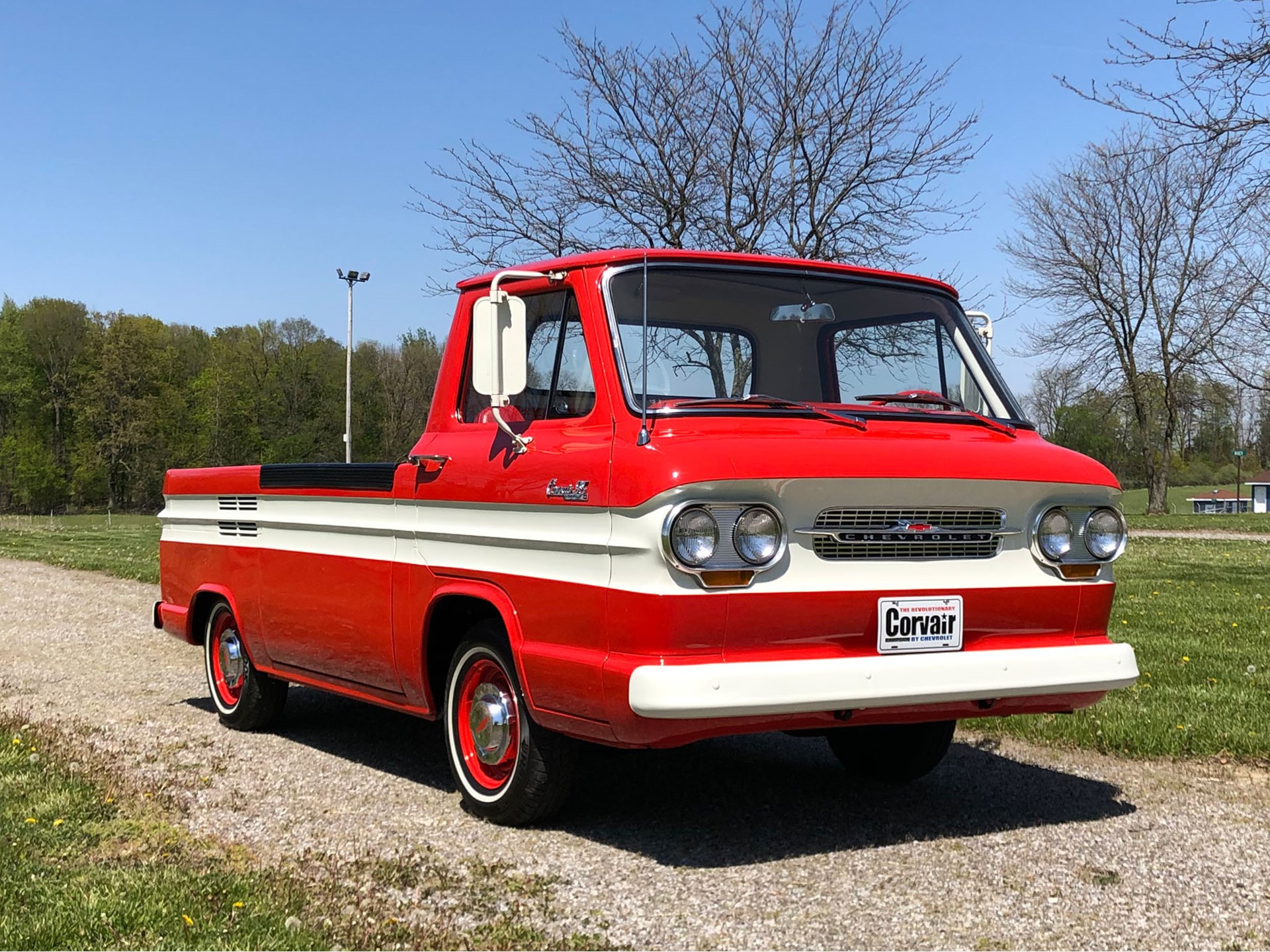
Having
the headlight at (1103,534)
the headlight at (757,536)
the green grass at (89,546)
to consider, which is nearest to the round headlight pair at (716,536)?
the headlight at (757,536)

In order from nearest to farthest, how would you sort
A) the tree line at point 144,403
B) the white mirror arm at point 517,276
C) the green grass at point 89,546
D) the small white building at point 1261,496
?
the white mirror arm at point 517,276 → the green grass at point 89,546 → the tree line at point 144,403 → the small white building at point 1261,496

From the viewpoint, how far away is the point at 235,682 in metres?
7.72

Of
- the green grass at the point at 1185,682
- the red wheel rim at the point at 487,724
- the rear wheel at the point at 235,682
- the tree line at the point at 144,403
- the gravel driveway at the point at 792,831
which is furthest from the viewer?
the tree line at the point at 144,403

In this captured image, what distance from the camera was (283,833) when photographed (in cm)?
527

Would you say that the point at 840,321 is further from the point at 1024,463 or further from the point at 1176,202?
the point at 1176,202

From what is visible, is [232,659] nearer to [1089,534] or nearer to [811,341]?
[811,341]

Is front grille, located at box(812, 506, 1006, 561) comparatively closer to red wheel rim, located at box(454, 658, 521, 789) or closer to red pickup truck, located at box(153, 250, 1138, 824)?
red pickup truck, located at box(153, 250, 1138, 824)

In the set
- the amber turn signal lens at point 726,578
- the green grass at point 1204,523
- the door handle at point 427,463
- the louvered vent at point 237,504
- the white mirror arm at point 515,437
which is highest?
the white mirror arm at point 515,437

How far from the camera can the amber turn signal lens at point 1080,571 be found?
17.0 feet

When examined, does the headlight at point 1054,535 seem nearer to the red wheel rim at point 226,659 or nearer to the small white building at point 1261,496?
the red wheel rim at point 226,659

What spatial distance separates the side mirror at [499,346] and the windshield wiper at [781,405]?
62 centimetres

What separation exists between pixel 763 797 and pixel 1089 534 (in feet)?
5.87

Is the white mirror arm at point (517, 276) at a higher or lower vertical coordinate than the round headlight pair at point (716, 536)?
higher

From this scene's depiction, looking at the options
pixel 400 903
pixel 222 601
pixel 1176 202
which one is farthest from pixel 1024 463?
pixel 1176 202
